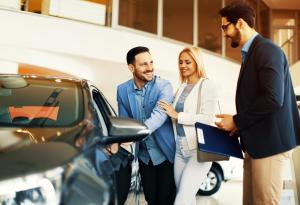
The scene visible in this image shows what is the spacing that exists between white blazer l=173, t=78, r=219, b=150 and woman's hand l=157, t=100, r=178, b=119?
4cm

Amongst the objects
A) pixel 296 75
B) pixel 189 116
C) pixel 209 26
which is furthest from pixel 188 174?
pixel 296 75

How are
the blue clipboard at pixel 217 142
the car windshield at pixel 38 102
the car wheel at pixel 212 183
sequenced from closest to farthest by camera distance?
the car windshield at pixel 38 102 → the blue clipboard at pixel 217 142 → the car wheel at pixel 212 183

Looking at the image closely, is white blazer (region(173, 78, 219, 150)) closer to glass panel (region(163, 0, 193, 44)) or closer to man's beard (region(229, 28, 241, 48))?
man's beard (region(229, 28, 241, 48))

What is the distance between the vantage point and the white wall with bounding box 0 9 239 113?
24.4 feet

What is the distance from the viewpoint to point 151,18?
9922 mm

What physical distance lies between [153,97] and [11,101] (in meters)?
1.10

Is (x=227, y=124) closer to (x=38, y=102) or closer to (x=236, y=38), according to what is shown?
(x=236, y=38)

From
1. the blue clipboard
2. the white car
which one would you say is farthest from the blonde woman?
the white car

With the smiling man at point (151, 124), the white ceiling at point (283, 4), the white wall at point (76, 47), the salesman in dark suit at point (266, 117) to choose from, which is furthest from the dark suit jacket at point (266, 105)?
the white ceiling at point (283, 4)

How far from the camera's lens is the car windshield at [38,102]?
5.99ft

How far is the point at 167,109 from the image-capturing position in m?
2.78

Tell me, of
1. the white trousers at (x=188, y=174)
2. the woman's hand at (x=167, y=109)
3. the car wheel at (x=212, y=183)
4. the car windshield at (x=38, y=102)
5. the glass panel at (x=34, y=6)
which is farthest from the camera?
the glass panel at (x=34, y=6)

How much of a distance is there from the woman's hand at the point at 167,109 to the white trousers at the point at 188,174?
0.53 ft

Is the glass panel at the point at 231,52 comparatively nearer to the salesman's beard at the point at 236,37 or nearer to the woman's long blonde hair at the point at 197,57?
the woman's long blonde hair at the point at 197,57
